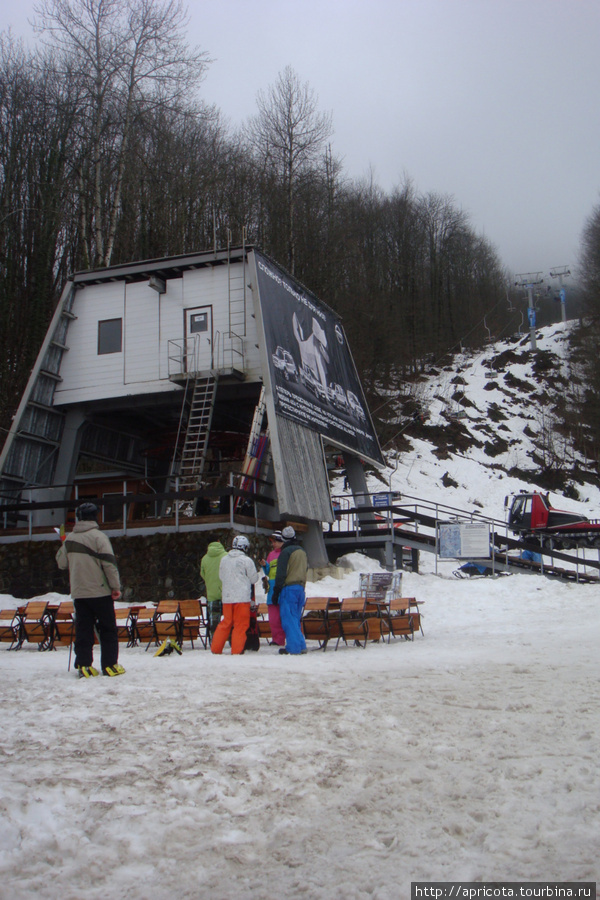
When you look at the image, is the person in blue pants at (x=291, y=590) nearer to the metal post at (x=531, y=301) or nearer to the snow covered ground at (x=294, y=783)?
Result: the snow covered ground at (x=294, y=783)

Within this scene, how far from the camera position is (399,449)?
40469mm

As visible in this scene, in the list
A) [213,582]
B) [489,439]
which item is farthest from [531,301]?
[213,582]

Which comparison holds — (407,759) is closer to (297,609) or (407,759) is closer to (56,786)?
(56,786)

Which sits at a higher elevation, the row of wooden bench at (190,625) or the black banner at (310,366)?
the black banner at (310,366)

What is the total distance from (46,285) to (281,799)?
90.4 ft

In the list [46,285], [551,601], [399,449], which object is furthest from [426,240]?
[551,601]

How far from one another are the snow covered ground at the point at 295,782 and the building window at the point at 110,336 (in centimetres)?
1406

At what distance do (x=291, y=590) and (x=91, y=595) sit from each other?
3.67 m

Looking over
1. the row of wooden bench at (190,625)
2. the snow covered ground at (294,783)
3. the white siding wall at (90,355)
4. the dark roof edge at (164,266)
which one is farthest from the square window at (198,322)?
the snow covered ground at (294,783)

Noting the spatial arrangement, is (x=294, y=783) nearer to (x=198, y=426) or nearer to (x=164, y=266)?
(x=198, y=426)

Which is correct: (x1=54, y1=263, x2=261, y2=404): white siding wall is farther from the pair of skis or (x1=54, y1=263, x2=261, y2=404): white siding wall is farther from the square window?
the pair of skis

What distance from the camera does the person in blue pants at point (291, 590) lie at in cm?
1080

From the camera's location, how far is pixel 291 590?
36.0 feet

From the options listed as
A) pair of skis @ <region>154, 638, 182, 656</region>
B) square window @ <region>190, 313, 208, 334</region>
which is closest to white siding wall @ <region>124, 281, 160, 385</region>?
square window @ <region>190, 313, 208, 334</region>
